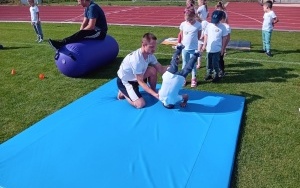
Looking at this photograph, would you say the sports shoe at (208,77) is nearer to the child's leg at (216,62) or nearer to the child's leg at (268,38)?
the child's leg at (216,62)

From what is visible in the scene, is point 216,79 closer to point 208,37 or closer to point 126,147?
point 208,37

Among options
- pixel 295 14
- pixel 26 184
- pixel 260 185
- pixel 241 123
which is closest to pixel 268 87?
pixel 241 123

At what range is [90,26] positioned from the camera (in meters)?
7.38

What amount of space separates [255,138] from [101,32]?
4781 mm

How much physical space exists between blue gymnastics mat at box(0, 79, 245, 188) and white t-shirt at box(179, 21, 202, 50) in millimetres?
1393

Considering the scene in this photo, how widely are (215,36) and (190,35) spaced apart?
551 mm

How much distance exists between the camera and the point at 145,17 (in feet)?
61.6

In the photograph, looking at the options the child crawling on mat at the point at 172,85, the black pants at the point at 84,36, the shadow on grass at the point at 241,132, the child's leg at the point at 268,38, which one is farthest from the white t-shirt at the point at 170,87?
the child's leg at the point at 268,38

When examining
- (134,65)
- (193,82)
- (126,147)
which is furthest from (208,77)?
(126,147)

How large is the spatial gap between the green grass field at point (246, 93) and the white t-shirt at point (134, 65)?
4.47ft

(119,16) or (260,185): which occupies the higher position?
(119,16)

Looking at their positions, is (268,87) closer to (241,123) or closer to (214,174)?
(241,123)

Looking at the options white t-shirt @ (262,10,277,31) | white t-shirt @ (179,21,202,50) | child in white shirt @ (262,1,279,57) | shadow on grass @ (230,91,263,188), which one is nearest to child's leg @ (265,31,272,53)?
child in white shirt @ (262,1,279,57)

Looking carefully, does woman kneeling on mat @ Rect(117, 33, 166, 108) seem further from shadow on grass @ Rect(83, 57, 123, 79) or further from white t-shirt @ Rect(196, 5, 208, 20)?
white t-shirt @ Rect(196, 5, 208, 20)
